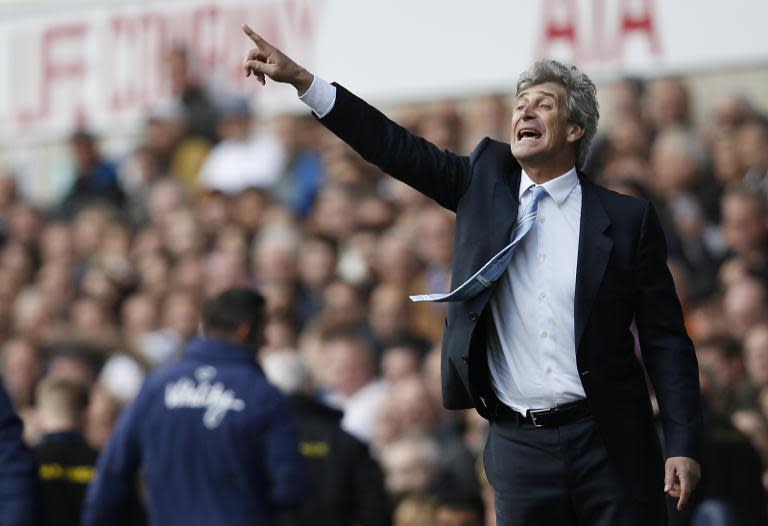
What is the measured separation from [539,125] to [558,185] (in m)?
0.19

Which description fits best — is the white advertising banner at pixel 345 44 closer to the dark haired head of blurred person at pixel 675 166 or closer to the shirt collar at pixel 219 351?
the dark haired head of blurred person at pixel 675 166

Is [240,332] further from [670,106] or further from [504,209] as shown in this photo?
[670,106]

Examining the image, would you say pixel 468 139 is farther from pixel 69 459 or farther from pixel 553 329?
pixel 553 329

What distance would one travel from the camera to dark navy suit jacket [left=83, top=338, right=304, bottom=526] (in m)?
5.32

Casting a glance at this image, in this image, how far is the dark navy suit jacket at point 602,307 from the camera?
399 centimetres

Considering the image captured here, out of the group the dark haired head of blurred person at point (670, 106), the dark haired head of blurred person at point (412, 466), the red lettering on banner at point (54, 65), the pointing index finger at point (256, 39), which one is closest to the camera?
the pointing index finger at point (256, 39)

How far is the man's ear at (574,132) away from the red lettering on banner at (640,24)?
5734 millimetres

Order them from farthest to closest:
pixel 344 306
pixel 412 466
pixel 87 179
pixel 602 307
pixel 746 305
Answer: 1. pixel 87 179
2. pixel 344 306
3. pixel 746 305
4. pixel 412 466
5. pixel 602 307

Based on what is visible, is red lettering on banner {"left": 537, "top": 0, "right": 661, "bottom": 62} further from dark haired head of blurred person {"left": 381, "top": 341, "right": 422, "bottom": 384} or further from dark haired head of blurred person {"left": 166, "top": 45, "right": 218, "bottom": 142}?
dark haired head of blurred person {"left": 166, "top": 45, "right": 218, "bottom": 142}

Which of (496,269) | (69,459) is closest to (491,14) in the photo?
(69,459)

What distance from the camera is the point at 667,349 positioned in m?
4.06

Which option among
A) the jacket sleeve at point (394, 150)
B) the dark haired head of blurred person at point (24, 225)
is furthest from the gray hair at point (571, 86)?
the dark haired head of blurred person at point (24, 225)

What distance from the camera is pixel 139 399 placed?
5.43 m

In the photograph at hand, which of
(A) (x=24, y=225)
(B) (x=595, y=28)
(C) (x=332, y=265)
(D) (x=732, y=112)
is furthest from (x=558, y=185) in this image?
(A) (x=24, y=225)
